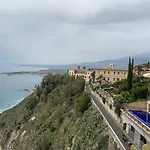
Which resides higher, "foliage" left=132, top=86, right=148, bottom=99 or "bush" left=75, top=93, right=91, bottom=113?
"foliage" left=132, top=86, right=148, bottom=99

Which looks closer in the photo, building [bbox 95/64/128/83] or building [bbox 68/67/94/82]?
building [bbox 95/64/128/83]

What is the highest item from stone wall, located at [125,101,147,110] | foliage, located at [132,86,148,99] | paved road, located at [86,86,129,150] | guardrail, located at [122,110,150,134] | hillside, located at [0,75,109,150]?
foliage, located at [132,86,148,99]

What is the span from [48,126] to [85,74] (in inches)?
1769

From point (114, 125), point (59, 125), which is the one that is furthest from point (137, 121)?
point (59, 125)

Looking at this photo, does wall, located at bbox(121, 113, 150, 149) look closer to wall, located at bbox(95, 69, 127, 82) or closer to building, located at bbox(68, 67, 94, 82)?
wall, located at bbox(95, 69, 127, 82)

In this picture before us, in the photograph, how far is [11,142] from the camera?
172ft

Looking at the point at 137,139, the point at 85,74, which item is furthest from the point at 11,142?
the point at 85,74

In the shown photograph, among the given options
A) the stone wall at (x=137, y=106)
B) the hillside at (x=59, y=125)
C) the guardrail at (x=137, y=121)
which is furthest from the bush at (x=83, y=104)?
the guardrail at (x=137, y=121)

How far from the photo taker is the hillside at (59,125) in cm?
2841

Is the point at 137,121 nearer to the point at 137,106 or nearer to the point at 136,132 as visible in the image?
the point at 136,132

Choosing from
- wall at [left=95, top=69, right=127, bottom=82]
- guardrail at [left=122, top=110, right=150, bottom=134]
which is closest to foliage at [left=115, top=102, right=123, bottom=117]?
guardrail at [left=122, top=110, right=150, bottom=134]

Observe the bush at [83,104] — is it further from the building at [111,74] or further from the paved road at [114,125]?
the building at [111,74]

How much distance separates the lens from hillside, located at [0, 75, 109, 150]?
2841 cm

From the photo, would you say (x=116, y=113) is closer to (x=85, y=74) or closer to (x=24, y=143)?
(x=24, y=143)
